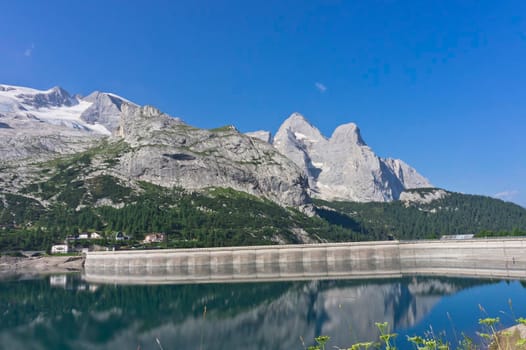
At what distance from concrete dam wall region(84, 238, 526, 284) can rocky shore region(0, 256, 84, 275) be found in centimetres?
449

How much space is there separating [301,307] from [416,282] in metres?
29.5

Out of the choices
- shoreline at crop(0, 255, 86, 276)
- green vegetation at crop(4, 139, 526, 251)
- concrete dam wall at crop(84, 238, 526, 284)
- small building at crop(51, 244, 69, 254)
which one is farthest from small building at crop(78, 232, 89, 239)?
concrete dam wall at crop(84, 238, 526, 284)

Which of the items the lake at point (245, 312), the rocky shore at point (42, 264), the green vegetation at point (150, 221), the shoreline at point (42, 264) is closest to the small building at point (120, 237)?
the green vegetation at point (150, 221)

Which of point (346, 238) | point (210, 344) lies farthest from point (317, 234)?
point (210, 344)

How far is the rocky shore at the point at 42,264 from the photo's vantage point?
121m

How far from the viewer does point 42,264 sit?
12369 cm

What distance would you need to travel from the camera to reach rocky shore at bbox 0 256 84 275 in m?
121

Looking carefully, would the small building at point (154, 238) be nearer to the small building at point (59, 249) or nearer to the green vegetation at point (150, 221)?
the green vegetation at point (150, 221)

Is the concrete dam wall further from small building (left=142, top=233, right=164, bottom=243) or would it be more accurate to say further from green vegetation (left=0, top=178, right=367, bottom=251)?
small building (left=142, top=233, right=164, bottom=243)

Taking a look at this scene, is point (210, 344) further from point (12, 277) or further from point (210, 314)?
point (12, 277)

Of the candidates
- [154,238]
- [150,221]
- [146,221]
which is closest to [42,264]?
[154,238]

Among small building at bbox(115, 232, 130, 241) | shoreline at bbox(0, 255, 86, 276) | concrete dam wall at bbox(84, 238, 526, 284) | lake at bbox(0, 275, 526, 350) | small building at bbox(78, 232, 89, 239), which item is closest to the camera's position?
lake at bbox(0, 275, 526, 350)

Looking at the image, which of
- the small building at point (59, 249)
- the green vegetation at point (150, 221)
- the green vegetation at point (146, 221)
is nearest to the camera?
the small building at point (59, 249)

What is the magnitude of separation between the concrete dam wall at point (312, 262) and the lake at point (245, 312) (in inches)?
496
